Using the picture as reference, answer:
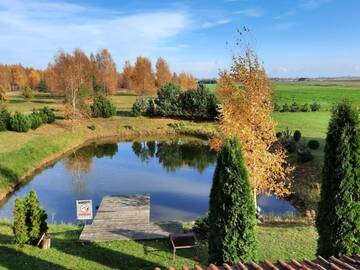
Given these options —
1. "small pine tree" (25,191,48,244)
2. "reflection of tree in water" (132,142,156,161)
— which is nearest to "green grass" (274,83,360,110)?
"reflection of tree in water" (132,142,156,161)

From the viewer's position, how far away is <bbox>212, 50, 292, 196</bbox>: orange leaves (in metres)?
19.3

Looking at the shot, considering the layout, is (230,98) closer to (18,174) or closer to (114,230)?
(114,230)

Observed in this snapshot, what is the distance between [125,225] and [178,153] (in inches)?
1043

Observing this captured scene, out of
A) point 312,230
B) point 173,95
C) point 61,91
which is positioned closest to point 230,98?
point 312,230

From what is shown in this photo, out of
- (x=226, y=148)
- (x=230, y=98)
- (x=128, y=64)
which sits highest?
(x=128, y=64)

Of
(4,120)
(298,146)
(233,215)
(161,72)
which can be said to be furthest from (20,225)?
(161,72)

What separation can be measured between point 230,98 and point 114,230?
8.53 meters

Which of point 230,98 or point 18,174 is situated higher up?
point 230,98

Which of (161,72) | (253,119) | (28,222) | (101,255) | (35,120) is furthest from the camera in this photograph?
(161,72)

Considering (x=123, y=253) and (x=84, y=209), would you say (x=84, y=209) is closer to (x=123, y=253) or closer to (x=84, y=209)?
(x=84, y=209)

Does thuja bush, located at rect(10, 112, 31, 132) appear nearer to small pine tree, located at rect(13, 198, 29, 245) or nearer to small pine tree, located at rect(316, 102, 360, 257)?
small pine tree, located at rect(13, 198, 29, 245)

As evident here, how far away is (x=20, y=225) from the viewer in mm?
14883

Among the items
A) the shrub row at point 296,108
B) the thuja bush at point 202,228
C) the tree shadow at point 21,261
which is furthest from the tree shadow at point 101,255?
the shrub row at point 296,108

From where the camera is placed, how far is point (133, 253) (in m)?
14.6
